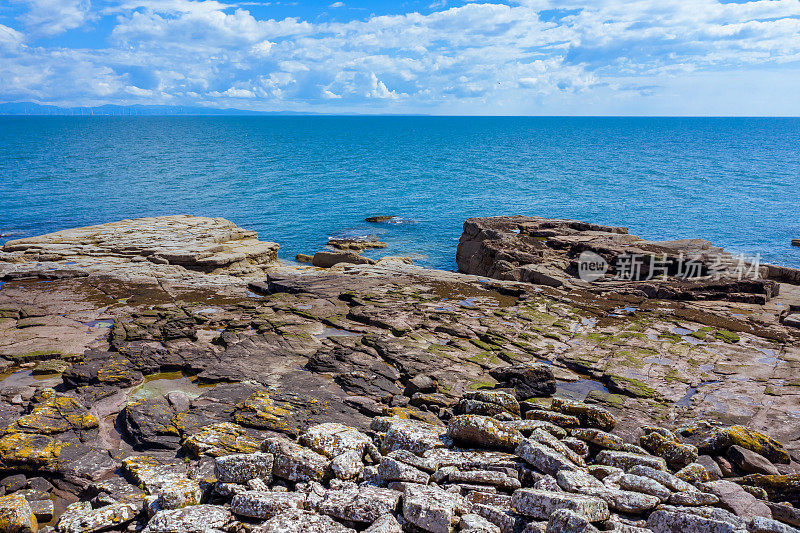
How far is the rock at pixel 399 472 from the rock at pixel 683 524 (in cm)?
318

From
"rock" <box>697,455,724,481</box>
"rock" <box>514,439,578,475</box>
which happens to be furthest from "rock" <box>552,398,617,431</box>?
"rock" <box>514,439,578,475</box>

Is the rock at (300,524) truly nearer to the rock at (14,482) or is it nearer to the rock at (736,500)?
the rock at (14,482)

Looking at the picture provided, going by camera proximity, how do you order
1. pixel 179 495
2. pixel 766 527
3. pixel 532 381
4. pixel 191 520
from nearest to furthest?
pixel 766 527, pixel 191 520, pixel 179 495, pixel 532 381

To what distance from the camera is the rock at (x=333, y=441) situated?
30.5ft

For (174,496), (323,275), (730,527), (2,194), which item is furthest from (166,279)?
(2,194)

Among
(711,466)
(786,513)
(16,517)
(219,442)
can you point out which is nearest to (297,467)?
(219,442)

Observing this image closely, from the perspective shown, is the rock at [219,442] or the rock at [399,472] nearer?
the rock at [399,472]

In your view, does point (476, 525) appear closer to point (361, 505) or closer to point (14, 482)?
point (361, 505)

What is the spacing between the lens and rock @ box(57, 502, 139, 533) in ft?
25.7

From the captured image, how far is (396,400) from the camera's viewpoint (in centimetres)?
1305

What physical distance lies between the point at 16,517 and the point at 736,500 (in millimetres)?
10686

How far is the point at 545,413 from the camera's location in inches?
430

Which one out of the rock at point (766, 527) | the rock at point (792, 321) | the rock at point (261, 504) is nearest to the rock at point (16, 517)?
the rock at point (261, 504)

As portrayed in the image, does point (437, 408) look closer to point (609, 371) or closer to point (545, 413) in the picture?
point (545, 413)
